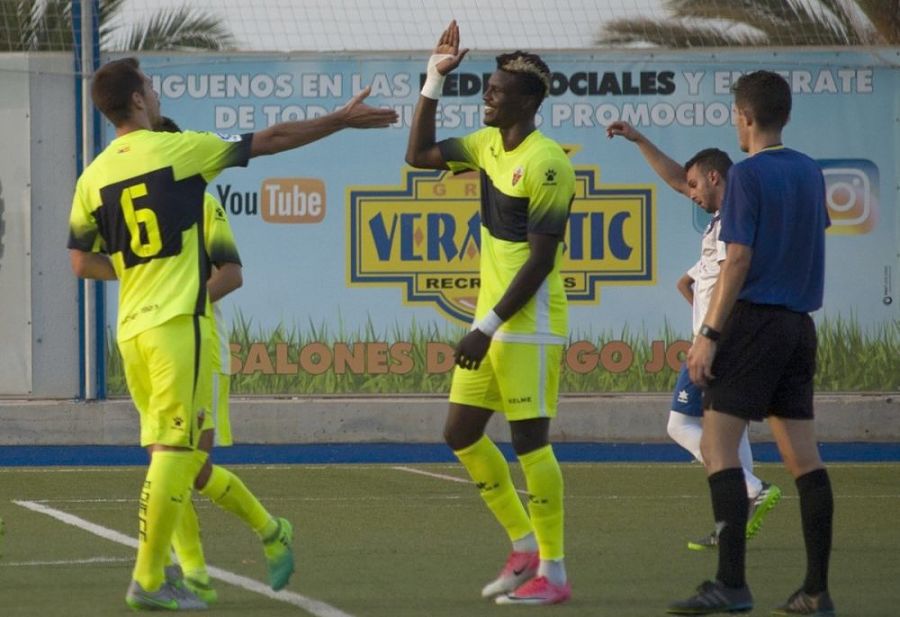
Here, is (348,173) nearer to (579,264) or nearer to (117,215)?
(579,264)

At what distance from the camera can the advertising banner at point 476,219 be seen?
53.2 ft

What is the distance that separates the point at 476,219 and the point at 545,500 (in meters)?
8.83

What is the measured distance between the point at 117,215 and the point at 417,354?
30.3ft

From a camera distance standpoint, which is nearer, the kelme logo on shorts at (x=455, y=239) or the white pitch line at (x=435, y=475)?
the white pitch line at (x=435, y=475)

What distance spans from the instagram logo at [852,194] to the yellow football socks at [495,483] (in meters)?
9.37

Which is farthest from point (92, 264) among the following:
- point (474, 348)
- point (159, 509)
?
point (474, 348)

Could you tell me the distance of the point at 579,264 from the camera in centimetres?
1630

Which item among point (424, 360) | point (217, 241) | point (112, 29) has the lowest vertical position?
point (424, 360)

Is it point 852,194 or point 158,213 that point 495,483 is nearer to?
point 158,213

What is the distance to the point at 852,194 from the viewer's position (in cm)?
1638

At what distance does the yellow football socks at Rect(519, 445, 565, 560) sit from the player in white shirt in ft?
5.78

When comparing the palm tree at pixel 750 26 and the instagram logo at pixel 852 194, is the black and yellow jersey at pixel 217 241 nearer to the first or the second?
the palm tree at pixel 750 26

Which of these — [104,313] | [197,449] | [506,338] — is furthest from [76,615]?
[104,313]

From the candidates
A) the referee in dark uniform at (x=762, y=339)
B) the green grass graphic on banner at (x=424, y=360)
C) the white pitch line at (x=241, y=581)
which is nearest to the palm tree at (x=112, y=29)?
the green grass graphic on banner at (x=424, y=360)
